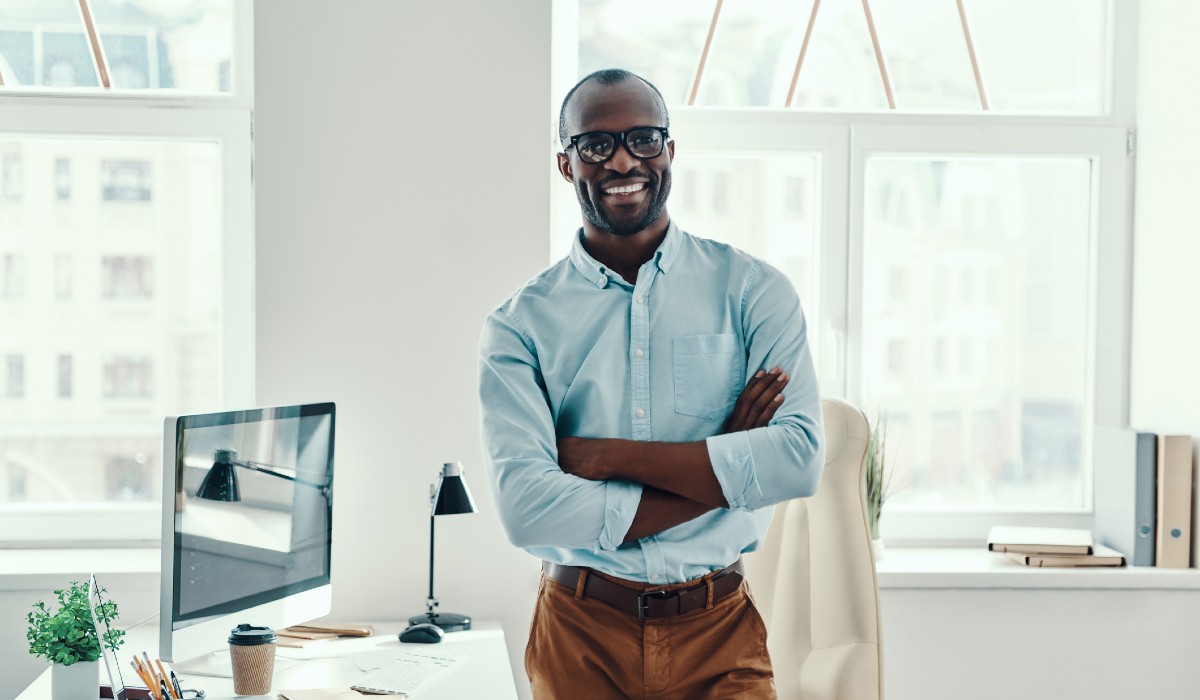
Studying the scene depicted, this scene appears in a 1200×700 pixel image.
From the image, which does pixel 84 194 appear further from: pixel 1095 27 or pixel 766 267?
pixel 1095 27

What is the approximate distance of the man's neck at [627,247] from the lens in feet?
5.81

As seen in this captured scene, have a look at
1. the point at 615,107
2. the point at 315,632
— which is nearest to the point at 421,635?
the point at 315,632

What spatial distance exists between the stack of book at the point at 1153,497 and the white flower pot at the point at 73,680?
8.10 feet

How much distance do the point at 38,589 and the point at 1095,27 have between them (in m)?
3.25

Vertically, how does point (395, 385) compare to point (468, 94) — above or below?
below

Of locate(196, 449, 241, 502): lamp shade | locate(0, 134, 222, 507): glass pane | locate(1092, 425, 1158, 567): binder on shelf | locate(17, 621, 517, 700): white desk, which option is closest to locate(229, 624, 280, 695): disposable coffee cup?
locate(17, 621, 517, 700): white desk

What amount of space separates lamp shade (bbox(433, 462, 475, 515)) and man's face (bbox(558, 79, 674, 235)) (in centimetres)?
92

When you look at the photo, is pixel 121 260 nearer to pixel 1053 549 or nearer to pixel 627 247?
pixel 627 247

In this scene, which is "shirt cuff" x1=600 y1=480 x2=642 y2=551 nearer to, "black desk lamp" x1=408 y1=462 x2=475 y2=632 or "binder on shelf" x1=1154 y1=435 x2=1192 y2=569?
"black desk lamp" x1=408 y1=462 x2=475 y2=632

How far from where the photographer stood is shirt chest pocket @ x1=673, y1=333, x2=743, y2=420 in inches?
67.3

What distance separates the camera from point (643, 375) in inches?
67.2

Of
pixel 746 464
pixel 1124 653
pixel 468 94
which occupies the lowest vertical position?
pixel 1124 653

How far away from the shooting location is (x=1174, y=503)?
2.72 meters

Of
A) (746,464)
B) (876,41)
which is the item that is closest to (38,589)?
(746,464)
